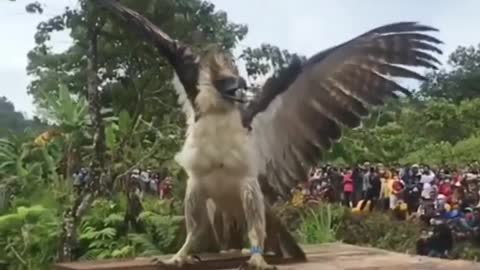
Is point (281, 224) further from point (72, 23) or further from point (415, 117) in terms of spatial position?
point (415, 117)

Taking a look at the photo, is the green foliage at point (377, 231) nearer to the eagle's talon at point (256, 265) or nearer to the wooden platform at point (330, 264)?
the wooden platform at point (330, 264)

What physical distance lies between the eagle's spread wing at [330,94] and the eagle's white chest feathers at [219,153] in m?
0.21

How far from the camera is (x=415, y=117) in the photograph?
108ft

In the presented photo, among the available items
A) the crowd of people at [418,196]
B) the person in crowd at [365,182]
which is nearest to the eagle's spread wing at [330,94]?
the crowd of people at [418,196]

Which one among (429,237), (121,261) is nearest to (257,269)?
(121,261)

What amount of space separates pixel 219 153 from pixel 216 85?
27 cm

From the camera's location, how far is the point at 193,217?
13.6 feet

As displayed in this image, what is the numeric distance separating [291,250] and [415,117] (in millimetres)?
29190

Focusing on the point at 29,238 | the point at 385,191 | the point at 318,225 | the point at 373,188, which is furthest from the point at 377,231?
the point at 29,238

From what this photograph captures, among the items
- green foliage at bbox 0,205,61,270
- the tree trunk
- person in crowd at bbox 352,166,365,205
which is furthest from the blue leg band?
person in crowd at bbox 352,166,365,205

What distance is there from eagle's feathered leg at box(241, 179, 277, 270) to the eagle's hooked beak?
14.1 inches

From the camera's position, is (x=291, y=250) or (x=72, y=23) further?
(x=72, y=23)

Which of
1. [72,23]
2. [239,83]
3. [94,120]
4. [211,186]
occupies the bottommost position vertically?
[211,186]

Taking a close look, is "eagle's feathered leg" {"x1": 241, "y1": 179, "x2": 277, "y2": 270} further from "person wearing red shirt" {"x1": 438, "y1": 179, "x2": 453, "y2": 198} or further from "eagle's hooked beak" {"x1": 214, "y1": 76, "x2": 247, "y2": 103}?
"person wearing red shirt" {"x1": 438, "y1": 179, "x2": 453, "y2": 198}
